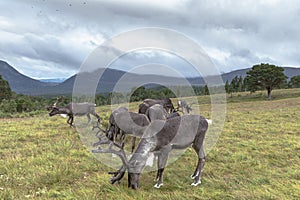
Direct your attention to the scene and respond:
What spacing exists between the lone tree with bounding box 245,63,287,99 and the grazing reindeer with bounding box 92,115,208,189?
5667 cm

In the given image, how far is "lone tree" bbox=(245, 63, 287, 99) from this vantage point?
59656 mm

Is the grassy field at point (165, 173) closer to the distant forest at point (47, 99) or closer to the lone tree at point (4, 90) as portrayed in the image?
the distant forest at point (47, 99)

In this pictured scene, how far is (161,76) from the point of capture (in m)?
10.7

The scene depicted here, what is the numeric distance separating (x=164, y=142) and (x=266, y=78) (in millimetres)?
58846

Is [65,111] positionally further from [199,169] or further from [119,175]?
[199,169]

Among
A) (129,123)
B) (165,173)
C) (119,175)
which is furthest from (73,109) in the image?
(119,175)

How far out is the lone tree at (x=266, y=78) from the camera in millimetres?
59656

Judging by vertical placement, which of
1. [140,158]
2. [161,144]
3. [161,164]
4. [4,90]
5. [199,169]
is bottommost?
[199,169]

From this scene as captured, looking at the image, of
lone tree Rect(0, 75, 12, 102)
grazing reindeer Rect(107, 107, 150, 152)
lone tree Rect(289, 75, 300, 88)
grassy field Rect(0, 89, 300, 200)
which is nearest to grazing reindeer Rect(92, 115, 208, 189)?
grassy field Rect(0, 89, 300, 200)

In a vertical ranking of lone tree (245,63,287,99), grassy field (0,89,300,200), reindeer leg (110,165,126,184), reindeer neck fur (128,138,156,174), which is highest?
lone tree (245,63,287,99)

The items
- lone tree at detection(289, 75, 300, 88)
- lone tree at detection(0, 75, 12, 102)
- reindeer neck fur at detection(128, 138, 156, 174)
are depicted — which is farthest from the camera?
lone tree at detection(289, 75, 300, 88)

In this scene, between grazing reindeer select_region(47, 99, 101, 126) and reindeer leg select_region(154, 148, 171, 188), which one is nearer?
reindeer leg select_region(154, 148, 171, 188)

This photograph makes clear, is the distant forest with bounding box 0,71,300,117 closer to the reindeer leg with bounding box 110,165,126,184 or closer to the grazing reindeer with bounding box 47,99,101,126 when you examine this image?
the grazing reindeer with bounding box 47,99,101,126

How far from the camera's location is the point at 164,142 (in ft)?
24.4
